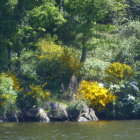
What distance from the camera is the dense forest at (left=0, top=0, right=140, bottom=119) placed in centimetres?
3319

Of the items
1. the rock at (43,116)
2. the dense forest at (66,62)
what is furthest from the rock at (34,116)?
the dense forest at (66,62)

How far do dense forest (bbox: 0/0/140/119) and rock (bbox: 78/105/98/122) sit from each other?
51 cm

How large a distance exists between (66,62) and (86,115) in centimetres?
477

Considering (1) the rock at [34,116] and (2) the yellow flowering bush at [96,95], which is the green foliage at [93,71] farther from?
(1) the rock at [34,116]

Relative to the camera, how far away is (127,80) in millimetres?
35719

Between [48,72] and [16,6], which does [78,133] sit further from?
[16,6]

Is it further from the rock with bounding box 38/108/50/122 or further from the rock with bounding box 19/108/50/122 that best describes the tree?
the rock with bounding box 19/108/50/122

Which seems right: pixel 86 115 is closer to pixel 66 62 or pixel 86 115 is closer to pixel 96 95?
pixel 96 95

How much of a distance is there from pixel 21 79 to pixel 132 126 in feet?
32.9

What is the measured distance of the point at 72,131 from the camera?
2684 centimetres

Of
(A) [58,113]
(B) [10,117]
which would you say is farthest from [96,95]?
(B) [10,117]

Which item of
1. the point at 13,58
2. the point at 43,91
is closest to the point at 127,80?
the point at 43,91

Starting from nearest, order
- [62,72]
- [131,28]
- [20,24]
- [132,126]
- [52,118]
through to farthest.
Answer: [132,126], [52,118], [62,72], [20,24], [131,28]

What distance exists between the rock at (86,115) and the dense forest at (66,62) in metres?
0.51
